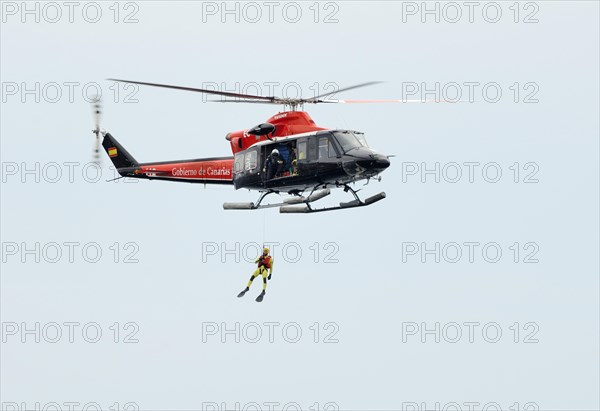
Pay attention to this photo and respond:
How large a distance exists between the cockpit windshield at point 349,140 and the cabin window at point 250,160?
3.06 meters

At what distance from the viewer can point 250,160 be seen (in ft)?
128

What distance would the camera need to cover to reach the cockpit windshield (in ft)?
122

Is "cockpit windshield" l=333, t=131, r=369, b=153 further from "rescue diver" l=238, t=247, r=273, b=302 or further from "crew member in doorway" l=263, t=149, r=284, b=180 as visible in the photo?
"rescue diver" l=238, t=247, r=273, b=302

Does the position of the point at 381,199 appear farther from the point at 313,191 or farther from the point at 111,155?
the point at 111,155

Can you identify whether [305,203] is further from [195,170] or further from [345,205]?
[195,170]

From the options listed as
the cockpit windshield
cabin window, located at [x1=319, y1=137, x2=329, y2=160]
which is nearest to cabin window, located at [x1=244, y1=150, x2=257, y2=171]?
cabin window, located at [x1=319, y1=137, x2=329, y2=160]

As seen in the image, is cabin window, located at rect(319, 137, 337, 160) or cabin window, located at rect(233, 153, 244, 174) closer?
cabin window, located at rect(319, 137, 337, 160)

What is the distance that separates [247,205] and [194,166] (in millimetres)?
3323

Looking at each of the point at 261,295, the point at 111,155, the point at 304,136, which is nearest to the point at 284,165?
the point at 304,136

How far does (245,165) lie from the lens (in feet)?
129

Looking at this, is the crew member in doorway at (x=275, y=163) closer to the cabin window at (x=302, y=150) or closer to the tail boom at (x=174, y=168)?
the cabin window at (x=302, y=150)

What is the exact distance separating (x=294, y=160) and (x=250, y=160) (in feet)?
5.90

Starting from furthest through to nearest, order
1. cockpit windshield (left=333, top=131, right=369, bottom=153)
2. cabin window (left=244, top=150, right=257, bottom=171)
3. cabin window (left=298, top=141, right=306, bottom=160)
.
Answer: cabin window (left=244, top=150, right=257, bottom=171), cabin window (left=298, top=141, right=306, bottom=160), cockpit windshield (left=333, top=131, right=369, bottom=153)

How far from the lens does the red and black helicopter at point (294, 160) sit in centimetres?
3700
